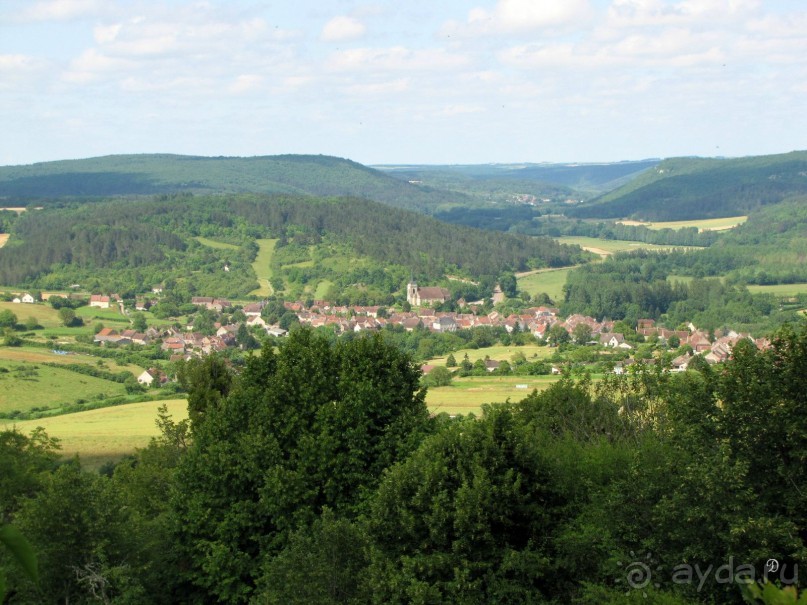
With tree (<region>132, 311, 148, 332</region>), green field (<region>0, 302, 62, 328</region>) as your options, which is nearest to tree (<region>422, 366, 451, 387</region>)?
tree (<region>132, 311, 148, 332</region>)

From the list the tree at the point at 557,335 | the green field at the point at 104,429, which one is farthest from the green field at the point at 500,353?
the green field at the point at 104,429

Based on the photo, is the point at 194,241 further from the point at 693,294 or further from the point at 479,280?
the point at 693,294

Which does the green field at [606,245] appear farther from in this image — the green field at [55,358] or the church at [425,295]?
the green field at [55,358]

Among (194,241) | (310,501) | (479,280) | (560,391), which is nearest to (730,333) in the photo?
(479,280)

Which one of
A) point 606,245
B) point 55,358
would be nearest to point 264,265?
point 55,358

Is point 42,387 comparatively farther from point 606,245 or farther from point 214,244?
point 606,245

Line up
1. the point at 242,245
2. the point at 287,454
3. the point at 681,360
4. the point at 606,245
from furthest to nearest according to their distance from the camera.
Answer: the point at 606,245 < the point at 242,245 < the point at 681,360 < the point at 287,454

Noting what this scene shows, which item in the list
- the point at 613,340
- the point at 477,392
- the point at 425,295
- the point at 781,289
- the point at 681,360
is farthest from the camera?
the point at 425,295
